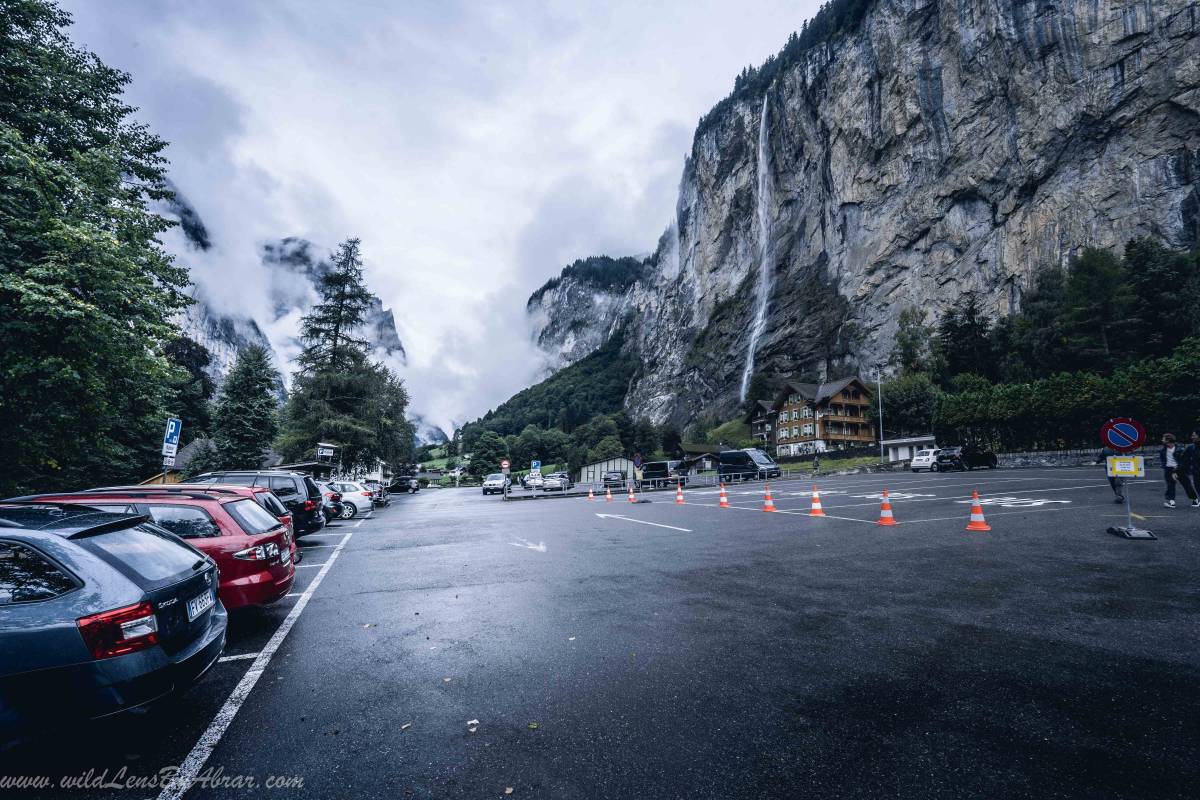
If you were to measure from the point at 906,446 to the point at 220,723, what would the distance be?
63.2 meters

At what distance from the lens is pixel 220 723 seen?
353 centimetres

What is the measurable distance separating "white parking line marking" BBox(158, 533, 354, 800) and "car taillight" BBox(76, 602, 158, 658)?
71 centimetres

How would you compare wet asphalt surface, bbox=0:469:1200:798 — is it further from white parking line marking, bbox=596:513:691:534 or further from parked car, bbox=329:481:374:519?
parked car, bbox=329:481:374:519

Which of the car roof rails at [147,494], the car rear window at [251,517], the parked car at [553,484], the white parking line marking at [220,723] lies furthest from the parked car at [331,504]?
the parked car at [553,484]

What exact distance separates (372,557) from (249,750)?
7.50m

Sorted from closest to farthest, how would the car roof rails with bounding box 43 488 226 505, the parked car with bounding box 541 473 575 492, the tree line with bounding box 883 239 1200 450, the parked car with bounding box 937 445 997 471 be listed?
the car roof rails with bounding box 43 488 226 505 < the tree line with bounding box 883 239 1200 450 < the parked car with bounding box 937 445 997 471 < the parked car with bounding box 541 473 575 492

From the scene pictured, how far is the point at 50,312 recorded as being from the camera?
903 cm

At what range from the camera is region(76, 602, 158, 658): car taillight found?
2941 mm

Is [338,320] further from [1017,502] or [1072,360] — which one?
[1072,360]

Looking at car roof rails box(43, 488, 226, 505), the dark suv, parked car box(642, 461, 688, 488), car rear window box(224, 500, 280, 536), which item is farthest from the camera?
parked car box(642, 461, 688, 488)

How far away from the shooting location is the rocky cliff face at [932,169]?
57.7 m

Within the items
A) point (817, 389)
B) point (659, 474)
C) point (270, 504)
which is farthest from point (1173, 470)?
point (817, 389)

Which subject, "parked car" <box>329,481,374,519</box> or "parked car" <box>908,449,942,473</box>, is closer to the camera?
"parked car" <box>329,481,374,519</box>

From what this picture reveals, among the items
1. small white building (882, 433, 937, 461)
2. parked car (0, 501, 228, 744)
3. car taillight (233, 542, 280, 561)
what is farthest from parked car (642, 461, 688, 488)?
parked car (0, 501, 228, 744)
